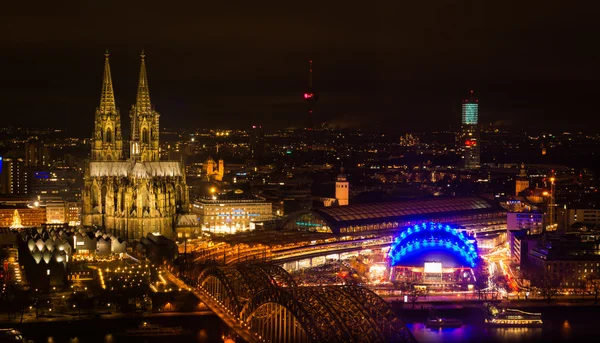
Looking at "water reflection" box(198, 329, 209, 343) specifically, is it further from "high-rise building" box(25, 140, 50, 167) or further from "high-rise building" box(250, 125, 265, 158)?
"high-rise building" box(250, 125, 265, 158)

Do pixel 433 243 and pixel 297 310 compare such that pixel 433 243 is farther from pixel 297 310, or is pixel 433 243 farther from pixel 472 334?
pixel 297 310

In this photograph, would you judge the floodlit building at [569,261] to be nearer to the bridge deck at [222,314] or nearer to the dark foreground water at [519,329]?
the dark foreground water at [519,329]

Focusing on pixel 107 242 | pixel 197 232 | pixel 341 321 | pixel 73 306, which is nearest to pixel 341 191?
pixel 197 232

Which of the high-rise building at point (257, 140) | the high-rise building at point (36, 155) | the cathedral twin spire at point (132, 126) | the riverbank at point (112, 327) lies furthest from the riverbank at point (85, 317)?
the high-rise building at point (257, 140)

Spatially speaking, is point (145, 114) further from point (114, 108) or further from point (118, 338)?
point (118, 338)

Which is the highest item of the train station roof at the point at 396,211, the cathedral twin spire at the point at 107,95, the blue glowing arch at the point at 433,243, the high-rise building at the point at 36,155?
the cathedral twin spire at the point at 107,95

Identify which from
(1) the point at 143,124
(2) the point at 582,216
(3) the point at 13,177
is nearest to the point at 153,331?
(1) the point at 143,124
